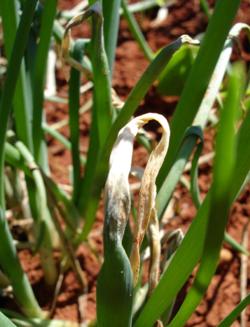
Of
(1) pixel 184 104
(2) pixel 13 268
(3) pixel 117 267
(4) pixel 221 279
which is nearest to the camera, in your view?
(3) pixel 117 267

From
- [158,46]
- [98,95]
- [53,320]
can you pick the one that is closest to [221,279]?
[53,320]

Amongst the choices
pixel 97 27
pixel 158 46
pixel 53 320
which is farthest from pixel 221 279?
pixel 158 46

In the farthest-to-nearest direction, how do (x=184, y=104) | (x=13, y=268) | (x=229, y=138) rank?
(x=13, y=268) → (x=184, y=104) → (x=229, y=138)

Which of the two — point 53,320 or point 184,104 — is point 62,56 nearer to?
point 184,104

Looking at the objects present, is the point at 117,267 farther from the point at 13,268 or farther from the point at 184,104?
the point at 13,268

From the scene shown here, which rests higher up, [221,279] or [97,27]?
[97,27]

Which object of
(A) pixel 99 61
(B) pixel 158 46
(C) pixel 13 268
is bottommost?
(C) pixel 13 268

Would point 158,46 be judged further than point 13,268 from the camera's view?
Yes
